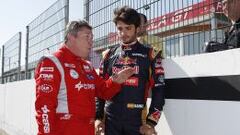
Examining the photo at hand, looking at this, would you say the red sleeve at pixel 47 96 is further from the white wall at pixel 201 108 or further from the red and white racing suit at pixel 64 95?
the white wall at pixel 201 108

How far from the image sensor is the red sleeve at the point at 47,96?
9.83 feet

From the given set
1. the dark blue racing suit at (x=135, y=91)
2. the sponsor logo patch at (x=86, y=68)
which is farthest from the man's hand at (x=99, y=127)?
the sponsor logo patch at (x=86, y=68)

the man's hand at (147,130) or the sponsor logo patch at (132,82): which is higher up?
the sponsor logo patch at (132,82)

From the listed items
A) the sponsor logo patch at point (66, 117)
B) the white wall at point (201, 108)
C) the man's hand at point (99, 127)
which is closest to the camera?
the white wall at point (201, 108)

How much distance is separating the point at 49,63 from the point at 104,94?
0.60m

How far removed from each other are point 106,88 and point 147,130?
0.49 metres

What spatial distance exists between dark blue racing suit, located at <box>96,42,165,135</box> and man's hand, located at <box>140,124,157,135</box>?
0.16 ft

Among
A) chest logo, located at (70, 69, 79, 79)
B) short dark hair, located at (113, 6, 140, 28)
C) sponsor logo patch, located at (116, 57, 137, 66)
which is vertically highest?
short dark hair, located at (113, 6, 140, 28)

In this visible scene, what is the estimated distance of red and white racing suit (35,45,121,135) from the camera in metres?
3.03

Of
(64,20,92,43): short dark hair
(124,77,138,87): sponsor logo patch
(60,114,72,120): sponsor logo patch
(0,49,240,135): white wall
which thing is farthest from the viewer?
(124,77,138,87): sponsor logo patch

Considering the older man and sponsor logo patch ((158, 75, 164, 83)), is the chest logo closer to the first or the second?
the older man

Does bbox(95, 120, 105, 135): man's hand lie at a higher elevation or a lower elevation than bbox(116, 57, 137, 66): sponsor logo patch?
lower

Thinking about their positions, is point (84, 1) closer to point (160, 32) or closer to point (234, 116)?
point (160, 32)

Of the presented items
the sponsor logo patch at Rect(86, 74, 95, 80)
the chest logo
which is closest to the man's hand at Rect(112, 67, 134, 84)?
the sponsor logo patch at Rect(86, 74, 95, 80)
